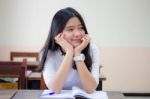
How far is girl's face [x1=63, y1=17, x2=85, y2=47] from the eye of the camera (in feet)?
6.32

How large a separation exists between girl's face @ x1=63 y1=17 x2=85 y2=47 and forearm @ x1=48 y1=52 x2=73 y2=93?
10 cm

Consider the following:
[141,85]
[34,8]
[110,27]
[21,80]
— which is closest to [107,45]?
[110,27]

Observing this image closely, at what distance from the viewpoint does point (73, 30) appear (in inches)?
76.3

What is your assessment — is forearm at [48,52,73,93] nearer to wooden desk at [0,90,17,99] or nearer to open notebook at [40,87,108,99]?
open notebook at [40,87,108,99]

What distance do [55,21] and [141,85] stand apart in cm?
378

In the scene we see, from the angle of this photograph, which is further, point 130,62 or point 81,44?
point 130,62

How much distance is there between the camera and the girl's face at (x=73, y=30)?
6.32 feet

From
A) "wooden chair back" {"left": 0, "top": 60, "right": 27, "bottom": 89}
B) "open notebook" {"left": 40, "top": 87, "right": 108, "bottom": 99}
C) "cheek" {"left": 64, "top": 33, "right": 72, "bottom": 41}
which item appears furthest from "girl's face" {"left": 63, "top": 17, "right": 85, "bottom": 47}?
"wooden chair back" {"left": 0, "top": 60, "right": 27, "bottom": 89}

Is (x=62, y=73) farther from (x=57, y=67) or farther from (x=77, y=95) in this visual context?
(x=77, y=95)

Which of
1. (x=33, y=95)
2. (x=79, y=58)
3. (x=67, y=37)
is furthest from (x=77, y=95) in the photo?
(x=67, y=37)

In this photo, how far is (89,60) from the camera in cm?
206

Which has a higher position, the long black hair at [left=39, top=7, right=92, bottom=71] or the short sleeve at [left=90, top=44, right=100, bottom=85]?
the long black hair at [left=39, top=7, right=92, bottom=71]

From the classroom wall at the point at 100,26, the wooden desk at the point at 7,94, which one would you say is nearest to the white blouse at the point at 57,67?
the wooden desk at the point at 7,94

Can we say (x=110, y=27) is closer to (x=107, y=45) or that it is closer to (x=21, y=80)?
(x=107, y=45)
